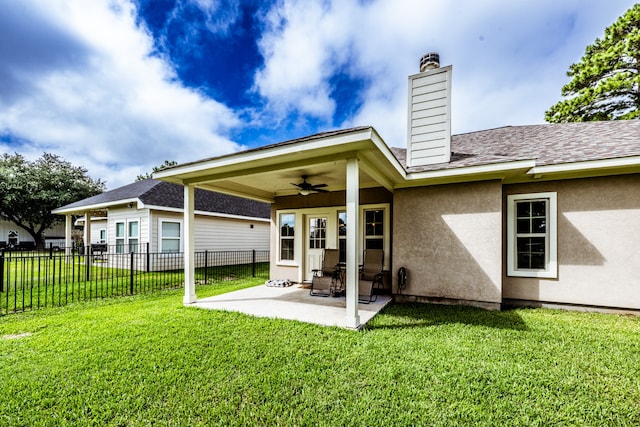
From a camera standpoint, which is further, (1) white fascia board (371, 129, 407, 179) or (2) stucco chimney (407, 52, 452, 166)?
(2) stucco chimney (407, 52, 452, 166)

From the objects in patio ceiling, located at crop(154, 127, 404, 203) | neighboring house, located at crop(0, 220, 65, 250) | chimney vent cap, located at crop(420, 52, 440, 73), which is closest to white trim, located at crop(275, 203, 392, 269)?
patio ceiling, located at crop(154, 127, 404, 203)

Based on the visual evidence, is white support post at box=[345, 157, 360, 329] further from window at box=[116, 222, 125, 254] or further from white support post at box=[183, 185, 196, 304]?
window at box=[116, 222, 125, 254]

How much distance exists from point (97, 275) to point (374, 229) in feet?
30.5

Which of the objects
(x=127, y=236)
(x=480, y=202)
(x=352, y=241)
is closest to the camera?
(x=352, y=241)

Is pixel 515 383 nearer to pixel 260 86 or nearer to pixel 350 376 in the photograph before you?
pixel 350 376

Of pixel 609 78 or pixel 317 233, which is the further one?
pixel 609 78

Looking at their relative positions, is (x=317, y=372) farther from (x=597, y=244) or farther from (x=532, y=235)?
(x=597, y=244)

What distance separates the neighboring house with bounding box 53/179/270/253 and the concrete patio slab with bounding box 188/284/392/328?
20.4 feet

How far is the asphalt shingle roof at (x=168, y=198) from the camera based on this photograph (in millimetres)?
10934

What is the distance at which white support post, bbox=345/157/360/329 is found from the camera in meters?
3.97

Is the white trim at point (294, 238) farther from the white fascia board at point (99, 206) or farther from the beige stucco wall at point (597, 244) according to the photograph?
the white fascia board at point (99, 206)

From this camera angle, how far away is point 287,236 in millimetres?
8297

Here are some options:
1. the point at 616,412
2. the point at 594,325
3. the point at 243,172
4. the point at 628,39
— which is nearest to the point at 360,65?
the point at 243,172

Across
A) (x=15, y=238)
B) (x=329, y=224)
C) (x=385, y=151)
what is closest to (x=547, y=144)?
(x=385, y=151)
